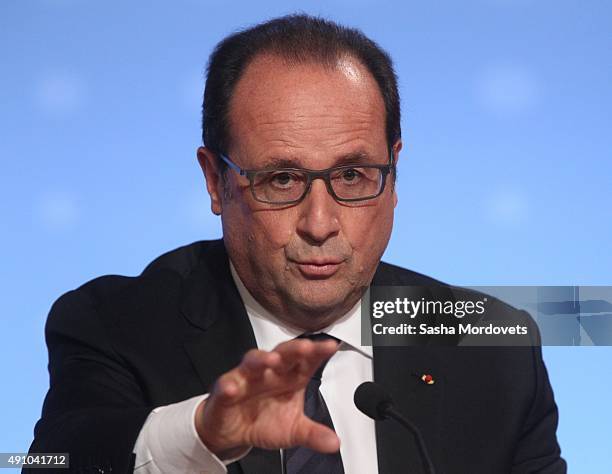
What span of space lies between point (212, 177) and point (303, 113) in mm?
374

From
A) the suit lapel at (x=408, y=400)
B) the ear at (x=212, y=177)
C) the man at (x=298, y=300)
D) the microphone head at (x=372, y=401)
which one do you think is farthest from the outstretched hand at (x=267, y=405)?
the ear at (x=212, y=177)

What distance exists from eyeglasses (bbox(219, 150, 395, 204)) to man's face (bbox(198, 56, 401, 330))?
0.6 inches

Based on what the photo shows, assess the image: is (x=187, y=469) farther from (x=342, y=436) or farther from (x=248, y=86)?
(x=248, y=86)

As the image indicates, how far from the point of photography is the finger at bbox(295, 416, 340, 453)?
4.91 ft

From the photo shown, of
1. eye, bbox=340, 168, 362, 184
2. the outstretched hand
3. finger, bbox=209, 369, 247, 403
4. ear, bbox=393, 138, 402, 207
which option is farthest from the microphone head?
ear, bbox=393, 138, 402, 207

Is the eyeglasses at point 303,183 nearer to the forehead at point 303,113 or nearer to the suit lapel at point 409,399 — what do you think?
the forehead at point 303,113

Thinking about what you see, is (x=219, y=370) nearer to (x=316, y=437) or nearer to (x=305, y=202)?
(x=305, y=202)

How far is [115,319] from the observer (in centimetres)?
239

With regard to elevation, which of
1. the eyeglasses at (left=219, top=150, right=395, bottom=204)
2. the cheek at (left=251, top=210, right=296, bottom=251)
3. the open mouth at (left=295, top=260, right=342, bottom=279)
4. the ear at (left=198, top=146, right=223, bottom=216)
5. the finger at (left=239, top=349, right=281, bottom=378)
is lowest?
the finger at (left=239, top=349, right=281, bottom=378)

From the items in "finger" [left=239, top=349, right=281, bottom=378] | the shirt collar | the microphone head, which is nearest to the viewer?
"finger" [left=239, top=349, right=281, bottom=378]

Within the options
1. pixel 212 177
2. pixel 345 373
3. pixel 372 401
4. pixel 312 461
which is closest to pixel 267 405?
pixel 372 401

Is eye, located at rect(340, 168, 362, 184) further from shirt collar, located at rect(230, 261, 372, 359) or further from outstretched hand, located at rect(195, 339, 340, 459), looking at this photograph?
outstretched hand, located at rect(195, 339, 340, 459)

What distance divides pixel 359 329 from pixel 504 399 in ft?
1.35

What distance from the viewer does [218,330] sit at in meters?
2.35
